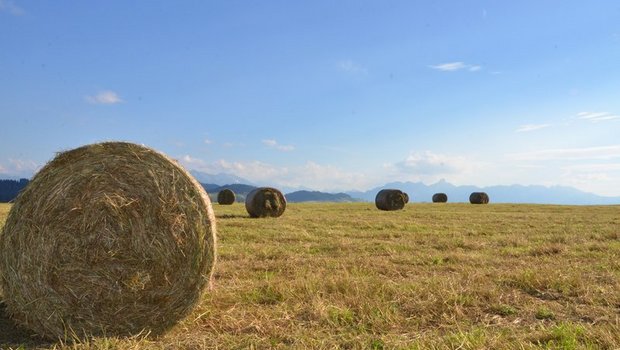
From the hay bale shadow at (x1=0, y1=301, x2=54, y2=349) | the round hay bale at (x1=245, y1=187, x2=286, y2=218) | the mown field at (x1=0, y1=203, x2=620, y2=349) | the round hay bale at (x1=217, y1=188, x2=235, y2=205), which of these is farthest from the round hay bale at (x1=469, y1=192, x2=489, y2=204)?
the hay bale shadow at (x1=0, y1=301, x2=54, y2=349)

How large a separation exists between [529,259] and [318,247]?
491 cm

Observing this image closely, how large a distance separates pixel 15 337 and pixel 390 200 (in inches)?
1132

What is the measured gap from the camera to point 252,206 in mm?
23344

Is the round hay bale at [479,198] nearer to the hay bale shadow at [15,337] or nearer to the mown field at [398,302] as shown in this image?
the mown field at [398,302]

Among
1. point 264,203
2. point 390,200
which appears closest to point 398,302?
point 264,203

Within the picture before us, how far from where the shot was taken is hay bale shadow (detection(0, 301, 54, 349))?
556cm

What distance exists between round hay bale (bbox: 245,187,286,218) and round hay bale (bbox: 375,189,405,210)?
10.8 m

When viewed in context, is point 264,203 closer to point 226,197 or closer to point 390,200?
point 390,200

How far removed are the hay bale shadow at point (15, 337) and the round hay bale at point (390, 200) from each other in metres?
28.2

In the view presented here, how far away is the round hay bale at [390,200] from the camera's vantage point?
3303cm

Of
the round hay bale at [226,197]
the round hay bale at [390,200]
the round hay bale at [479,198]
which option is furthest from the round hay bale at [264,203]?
the round hay bale at [479,198]

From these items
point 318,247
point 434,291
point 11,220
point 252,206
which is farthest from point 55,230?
point 252,206

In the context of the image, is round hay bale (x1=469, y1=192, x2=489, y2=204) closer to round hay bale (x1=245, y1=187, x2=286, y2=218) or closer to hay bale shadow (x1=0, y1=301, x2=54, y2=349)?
round hay bale (x1=245, y1=187, x2=286, y2=218)

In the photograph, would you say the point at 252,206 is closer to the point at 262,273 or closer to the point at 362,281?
the point at 262,273
